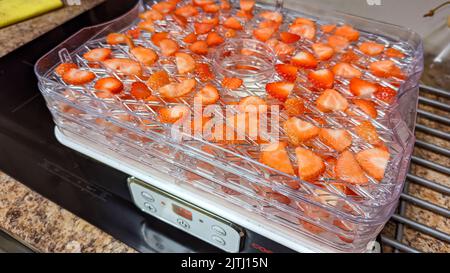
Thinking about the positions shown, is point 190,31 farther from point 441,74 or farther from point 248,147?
point 441,74

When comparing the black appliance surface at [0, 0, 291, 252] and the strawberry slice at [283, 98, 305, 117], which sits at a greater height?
the strawberry slice at [283, 98, 305, 117]

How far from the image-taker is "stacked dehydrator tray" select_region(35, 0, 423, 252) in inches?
21.6

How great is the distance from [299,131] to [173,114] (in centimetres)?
22

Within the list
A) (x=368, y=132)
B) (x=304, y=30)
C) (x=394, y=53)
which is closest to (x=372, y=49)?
(x=394, y=53)

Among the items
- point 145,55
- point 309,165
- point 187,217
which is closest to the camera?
point 309,165

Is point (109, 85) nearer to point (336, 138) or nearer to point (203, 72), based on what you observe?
point (203, 72)

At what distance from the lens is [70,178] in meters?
0.79

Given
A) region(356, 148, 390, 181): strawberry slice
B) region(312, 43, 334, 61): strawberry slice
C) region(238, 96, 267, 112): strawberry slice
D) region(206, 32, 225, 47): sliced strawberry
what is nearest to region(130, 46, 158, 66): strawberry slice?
region(206, 32, 225, 47): sliced strawberry

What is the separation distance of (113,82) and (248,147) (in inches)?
11.4

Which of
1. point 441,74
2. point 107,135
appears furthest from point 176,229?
point 441,74

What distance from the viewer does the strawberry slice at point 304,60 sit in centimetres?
75

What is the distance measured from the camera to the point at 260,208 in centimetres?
59

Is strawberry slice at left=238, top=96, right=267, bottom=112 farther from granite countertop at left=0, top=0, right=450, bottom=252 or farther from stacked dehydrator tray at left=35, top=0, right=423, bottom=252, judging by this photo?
granite countertop at left=0, top=0, right=450, bottom=252

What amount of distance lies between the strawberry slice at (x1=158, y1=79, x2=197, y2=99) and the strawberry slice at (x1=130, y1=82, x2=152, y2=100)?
0.02m
